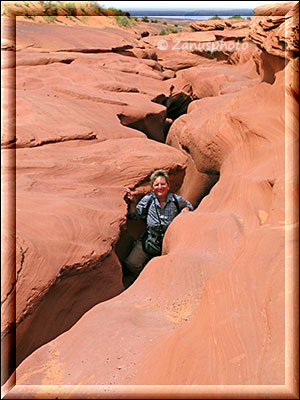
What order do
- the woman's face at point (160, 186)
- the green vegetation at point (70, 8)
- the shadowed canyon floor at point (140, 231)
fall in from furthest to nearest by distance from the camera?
the green vegetation at point (70, 8)
the woman's face at point (160, 186)
the shadowed canyon floor at point (140, 231)

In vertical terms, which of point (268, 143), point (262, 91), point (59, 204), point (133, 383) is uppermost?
point (262, 91)

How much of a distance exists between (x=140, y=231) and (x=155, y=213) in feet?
1.96

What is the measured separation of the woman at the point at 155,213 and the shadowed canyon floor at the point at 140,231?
19cm

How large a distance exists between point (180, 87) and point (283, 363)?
31.1ft

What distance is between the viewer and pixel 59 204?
3.63 meters

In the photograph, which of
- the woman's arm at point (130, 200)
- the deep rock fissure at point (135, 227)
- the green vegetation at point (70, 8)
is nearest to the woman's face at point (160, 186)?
the woman's arm at point (130, 200)

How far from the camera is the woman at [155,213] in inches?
173

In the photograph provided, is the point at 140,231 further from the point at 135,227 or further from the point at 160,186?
the point at 160,186

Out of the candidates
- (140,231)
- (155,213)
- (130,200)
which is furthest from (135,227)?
(155,213)

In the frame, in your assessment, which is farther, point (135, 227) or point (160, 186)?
point (135, 227)

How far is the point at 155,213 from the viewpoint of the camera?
440 cm

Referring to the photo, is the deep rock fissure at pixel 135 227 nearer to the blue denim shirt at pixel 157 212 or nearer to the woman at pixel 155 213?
the woman at pixel 155 213

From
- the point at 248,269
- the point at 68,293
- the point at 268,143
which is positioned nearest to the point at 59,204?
the point at 68,293

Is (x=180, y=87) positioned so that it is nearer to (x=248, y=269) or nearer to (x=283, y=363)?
(x=248, y=269)
